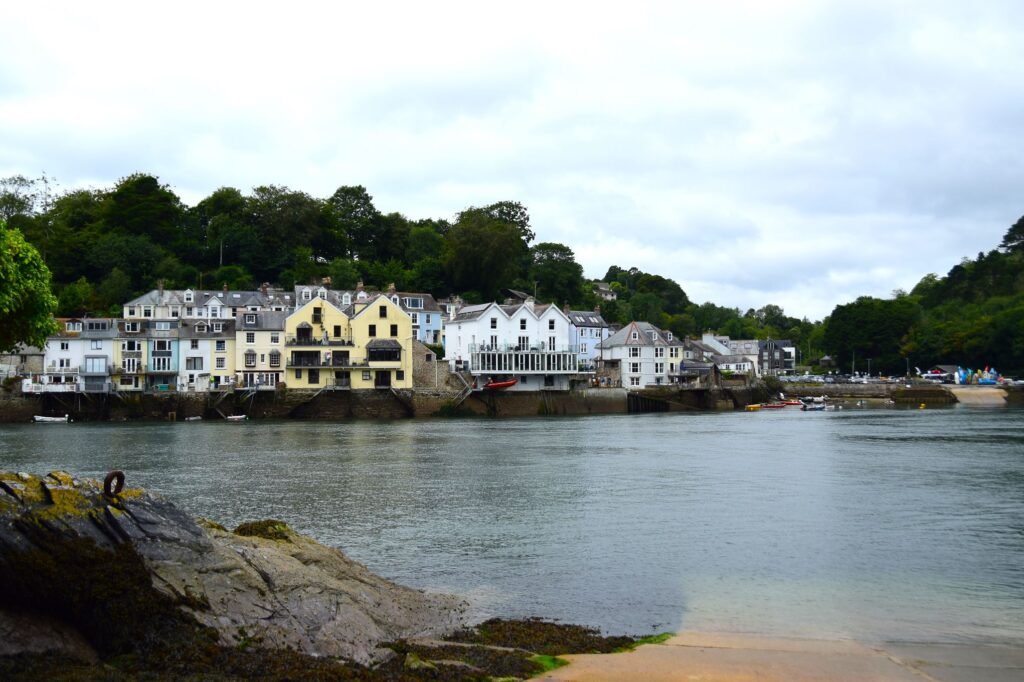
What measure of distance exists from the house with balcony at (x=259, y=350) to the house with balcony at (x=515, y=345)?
14572mm

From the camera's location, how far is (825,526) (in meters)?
23.0


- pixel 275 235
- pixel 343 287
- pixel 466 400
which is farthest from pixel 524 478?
pixel 275 235

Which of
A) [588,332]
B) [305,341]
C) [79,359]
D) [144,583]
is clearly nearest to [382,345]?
[305,341]

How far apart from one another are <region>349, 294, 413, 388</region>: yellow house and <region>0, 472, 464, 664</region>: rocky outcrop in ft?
199

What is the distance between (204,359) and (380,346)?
47.2 ft

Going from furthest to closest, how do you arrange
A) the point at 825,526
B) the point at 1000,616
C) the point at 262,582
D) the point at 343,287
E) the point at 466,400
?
the point at 343,287
the point at 466,400
the point at 825,526
the point at 1000,616
the point at 262,582

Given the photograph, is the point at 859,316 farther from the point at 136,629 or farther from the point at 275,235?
the point at 136,629

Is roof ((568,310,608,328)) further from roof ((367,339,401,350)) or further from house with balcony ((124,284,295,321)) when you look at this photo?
house with balcony ((124,284,295,321))

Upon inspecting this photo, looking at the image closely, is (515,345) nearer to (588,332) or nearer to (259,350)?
(588,332)

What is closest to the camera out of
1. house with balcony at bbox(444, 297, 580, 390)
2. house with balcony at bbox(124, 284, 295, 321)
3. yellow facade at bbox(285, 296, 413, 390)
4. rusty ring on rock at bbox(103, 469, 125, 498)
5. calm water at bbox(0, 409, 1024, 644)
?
rusty ring on rock at bbox(103, 469, 125, 498)

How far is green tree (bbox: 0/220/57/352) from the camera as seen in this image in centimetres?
1583

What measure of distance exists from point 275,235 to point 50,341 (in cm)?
3200

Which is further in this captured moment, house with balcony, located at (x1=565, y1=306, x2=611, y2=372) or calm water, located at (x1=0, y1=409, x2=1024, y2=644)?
house with balcony, located at (x1=565, y1=306, x2=611, y2=372)

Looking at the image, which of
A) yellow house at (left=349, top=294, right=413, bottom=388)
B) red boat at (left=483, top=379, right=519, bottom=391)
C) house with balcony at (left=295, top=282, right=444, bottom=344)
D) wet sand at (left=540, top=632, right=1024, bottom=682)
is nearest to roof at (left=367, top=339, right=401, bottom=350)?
yellow house at (left=349, top=294, right=413, bottom=388)
